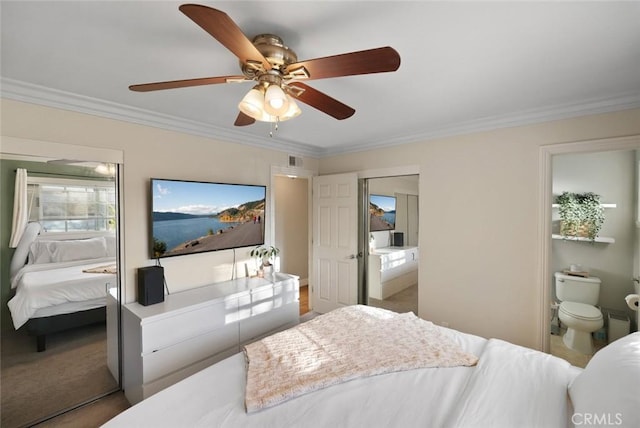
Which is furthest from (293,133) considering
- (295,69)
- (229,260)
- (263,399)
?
(263,399)

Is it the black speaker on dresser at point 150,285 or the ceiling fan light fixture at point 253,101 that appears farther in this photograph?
the black speaker on dresser at point 150,285

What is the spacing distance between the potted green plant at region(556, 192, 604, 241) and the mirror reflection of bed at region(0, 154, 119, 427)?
4895 mm

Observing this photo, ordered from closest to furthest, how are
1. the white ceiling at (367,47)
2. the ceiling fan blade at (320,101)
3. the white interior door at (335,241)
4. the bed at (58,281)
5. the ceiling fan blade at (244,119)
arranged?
the white ceiling at (367,47) < the ceiling fan blade at (320,101) < the ceiling fan blade at (244,119) < the bed at (58,281) < the white interior door at (335,241)

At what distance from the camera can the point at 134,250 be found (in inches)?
98.2

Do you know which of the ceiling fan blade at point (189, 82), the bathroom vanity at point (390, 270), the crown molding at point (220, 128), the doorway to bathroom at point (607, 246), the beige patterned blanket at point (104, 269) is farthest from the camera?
the bathroom vanity at point (390, 270)

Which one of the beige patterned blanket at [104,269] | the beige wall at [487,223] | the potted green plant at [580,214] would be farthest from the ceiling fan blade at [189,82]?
the potted green plant at [580,214]

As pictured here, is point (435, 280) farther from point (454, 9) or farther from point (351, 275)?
point (454, 9)

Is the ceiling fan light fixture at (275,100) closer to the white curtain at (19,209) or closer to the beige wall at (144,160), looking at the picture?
the beige wall at (144,160)

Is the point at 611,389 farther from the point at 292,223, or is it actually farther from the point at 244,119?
the point at 292,223

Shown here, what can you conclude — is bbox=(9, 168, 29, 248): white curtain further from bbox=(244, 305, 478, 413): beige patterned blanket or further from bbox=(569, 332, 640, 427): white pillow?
bbox=(569, 332, 640, 427): white pillow

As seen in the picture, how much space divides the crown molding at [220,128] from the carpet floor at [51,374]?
176 centimetres

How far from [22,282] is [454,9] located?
129 inches

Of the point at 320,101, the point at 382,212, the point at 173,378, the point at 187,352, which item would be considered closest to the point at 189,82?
the point at 320,101

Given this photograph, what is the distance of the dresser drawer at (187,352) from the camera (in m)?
2.14
